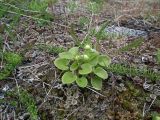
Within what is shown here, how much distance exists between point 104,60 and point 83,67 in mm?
182

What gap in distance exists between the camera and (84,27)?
139 inches

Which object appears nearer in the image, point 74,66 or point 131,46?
point 74,66

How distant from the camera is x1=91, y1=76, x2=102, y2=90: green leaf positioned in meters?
2.58

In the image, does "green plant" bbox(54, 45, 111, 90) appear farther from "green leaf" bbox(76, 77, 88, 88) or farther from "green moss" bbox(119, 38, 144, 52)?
"green moss" bbox(119, 38, 144, 52)

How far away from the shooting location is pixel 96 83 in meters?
2.60

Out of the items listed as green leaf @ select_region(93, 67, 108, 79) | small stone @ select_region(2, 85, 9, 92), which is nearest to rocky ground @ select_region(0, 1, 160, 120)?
small stone @ select_region(2, 85, 9, 92)

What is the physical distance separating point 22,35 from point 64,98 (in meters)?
0.98

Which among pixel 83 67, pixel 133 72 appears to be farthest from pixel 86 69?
pixel 133 72

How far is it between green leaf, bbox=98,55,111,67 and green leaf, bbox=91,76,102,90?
122mm

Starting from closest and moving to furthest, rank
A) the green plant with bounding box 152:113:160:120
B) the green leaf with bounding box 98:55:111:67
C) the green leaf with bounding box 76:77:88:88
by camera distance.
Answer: the green plant with bounding box 152:113:160:120
the green leaf with bounding box 76:77:88:88
the green leaf with bounding box 98:55:111:67

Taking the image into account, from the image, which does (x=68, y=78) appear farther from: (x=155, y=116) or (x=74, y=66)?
(x=155, y=116)

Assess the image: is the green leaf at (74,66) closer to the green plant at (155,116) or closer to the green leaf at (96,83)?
the green leaf at (96,83)

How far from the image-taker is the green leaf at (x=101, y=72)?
2.59m

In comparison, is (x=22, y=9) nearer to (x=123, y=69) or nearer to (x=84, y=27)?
(x=84, y=27)
